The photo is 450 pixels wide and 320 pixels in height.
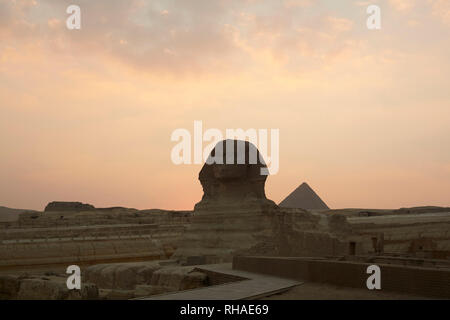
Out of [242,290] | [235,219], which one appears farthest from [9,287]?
[235,219]

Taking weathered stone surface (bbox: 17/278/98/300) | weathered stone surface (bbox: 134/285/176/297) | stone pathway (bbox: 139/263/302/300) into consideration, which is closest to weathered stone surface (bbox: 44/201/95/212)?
weathered stone surface (bbox: 134/285/176/297)

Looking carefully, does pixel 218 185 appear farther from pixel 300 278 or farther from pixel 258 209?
pixel 300 278

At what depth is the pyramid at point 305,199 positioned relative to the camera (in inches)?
2630

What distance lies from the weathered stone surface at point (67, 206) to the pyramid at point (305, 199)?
30118 millimetres

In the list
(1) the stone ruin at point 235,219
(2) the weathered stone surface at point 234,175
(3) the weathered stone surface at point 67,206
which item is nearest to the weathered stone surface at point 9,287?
(1) the stone ruin at point 235,219

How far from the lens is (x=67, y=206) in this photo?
73062mm

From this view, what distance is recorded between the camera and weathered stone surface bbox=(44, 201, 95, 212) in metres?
72.1

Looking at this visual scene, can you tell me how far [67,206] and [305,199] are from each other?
35.4 metres

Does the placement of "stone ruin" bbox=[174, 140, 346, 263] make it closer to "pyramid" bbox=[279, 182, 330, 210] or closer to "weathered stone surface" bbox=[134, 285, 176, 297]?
"weathered stone surface" bbox=[134, 285, 176, 297]

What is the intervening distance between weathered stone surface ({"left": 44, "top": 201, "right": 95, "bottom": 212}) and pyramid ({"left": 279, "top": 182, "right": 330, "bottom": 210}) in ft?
98.8

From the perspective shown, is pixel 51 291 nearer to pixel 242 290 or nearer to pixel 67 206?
pixel 242 290
